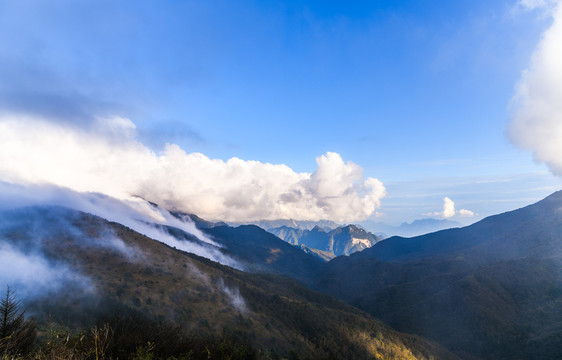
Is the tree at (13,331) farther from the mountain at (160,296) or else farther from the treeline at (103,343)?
the mountain at (160,296)

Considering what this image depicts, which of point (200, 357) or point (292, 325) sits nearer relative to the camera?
point (200, 357)

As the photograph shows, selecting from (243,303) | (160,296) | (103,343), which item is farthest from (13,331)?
(243,303)

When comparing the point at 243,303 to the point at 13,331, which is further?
the point at 243,303

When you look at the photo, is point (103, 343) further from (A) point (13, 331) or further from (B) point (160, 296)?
(B) point (160, 296)

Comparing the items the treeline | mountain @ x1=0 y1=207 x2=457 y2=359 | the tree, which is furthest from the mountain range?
the tree

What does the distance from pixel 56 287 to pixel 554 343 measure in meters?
223

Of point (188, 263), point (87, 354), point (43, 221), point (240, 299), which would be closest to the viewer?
point (87, 354)

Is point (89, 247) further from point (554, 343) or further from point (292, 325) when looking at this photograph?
point (554, 343)

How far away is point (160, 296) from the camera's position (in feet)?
355

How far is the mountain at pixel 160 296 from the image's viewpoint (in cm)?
9581

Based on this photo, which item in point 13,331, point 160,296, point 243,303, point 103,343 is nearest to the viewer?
point 103,343

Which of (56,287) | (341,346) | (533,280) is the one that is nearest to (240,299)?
(341,346)

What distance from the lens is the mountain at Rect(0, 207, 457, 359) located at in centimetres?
9581

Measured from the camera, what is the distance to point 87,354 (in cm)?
1297
